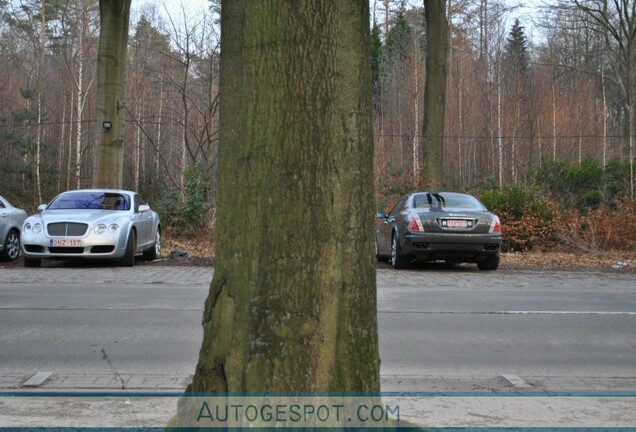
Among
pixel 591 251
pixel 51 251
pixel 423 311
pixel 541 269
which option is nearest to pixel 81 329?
pixel 423 311

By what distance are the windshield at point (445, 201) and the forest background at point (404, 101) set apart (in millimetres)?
9498

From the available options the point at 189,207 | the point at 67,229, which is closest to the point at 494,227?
the point at 67,229

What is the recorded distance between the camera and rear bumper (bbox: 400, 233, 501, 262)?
14844mm

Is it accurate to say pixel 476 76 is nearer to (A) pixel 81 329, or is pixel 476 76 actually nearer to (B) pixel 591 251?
(B) pixel 591 251

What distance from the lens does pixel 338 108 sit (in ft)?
10.7

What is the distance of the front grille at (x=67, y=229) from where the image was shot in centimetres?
1453

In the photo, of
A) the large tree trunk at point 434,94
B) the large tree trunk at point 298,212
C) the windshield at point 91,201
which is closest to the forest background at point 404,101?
the large tree trunk at point 434,94

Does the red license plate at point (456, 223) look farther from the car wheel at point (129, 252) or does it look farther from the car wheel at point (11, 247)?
the car wheel at point (11, 247)

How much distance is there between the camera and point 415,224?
1491 centimetres

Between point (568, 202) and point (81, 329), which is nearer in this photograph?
point (81, 329)

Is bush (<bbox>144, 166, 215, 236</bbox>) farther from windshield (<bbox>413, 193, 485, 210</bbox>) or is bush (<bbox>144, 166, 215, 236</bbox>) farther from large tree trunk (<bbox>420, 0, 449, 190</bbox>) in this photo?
windshield (<bbox>413, 193, 485, 210</bbox>)

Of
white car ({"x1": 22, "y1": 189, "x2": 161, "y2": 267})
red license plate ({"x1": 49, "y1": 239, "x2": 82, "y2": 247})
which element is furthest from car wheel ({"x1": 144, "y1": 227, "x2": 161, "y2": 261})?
red license plate ({"x1": 49, "y1": 239, "x2": 82, "y2": 247})

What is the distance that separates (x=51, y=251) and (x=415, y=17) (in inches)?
1757

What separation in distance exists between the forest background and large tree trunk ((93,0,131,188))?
20.0 feet
